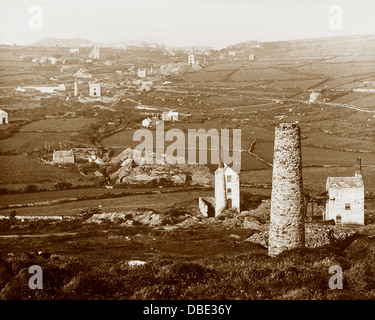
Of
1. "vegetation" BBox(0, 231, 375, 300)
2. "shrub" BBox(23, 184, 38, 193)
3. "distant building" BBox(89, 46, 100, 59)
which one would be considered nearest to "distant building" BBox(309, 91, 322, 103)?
"shrub" BBox(23, 184, 38, 193)

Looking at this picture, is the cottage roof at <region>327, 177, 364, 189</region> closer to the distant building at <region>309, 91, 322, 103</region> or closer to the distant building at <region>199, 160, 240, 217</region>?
the distant building at <region>199, 160, 240, 217</region>

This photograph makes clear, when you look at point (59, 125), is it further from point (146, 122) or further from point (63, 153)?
point (63, 153)

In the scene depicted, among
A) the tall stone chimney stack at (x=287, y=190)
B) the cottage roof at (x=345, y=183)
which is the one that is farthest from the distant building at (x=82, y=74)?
the tall stone chimney stack at (x=287, y=190)

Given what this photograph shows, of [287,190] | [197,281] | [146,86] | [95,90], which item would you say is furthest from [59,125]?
[197,281]

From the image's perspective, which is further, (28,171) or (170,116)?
(170,116)

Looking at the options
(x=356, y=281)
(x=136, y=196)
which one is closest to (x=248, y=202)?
(x=136, y=196)

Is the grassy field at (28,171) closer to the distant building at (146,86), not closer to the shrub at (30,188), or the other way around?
the shrub at (30,188)

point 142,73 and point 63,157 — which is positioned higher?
point 142,73

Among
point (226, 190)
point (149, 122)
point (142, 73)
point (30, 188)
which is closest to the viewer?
point (226, 190)
